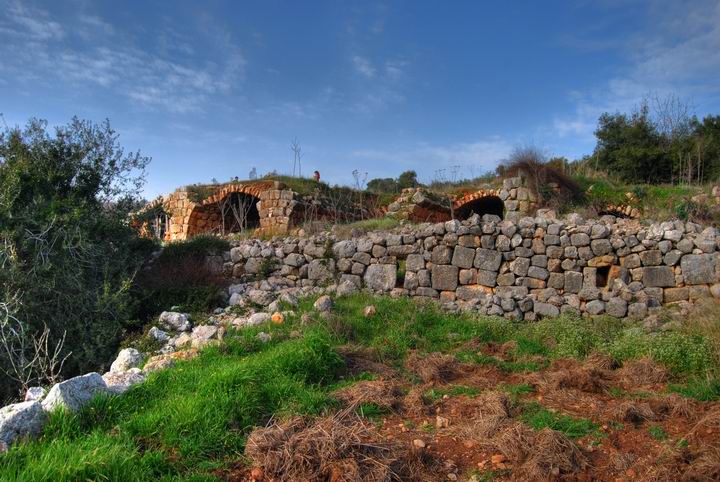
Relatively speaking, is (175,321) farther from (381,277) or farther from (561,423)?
(561,423)

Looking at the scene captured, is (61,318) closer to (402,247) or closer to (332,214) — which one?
(402,247)

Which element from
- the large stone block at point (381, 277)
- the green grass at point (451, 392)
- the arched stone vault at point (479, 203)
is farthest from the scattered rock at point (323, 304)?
the arched stone vault at point (479, 203)

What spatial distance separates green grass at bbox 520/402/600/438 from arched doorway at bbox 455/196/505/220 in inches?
446

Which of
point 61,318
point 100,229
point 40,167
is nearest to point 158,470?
point 61,318

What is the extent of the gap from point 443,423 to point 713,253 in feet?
19.8

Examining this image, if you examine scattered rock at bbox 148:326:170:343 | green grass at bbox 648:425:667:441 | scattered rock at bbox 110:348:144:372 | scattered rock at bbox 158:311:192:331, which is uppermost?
scattered rock at bbox 158:311:192:331

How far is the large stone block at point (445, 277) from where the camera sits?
8.91 m

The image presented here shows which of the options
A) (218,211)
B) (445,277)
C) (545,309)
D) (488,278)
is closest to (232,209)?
(218,211)

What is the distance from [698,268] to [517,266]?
8.90 ft

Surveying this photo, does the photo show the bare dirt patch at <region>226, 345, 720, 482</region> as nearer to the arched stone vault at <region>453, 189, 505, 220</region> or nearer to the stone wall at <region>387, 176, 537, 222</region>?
the stone wall at <region>387, 176, 537, 222</region>

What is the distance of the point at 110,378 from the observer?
16.2 feet

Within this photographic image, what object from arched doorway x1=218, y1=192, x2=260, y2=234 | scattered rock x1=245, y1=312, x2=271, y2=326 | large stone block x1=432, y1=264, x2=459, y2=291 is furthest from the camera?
arched doorway x1=218, y1=192, x2=260, y2=234

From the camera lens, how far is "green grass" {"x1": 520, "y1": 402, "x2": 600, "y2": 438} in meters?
4.23

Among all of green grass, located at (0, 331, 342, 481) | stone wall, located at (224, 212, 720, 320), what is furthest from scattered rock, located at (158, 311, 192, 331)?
green grass, located at (0, 331, 342, 481)
